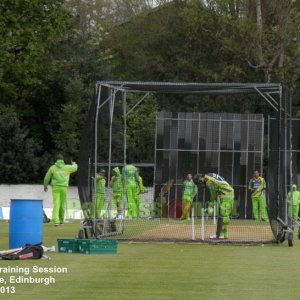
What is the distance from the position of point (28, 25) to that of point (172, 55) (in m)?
12.6

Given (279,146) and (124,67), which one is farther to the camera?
(124,67)

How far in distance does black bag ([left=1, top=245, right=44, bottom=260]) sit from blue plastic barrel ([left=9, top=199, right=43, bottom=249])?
2.09 meters

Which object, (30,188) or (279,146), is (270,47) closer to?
(30,188)

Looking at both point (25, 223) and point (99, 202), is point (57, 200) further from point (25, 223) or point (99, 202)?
point (25, 223)

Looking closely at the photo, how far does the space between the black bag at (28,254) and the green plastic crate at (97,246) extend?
1.87 meters

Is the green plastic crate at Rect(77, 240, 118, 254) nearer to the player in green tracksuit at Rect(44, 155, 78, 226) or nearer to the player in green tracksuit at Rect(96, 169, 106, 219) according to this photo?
the player in green tracksuit at Rect(96, 169, 106, 219)

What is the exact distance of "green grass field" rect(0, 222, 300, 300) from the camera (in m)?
12.2

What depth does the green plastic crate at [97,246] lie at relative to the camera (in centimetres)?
1761

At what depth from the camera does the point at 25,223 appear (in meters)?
17.9

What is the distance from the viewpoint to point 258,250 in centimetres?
2014

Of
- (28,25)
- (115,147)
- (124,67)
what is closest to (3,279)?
(115,147)

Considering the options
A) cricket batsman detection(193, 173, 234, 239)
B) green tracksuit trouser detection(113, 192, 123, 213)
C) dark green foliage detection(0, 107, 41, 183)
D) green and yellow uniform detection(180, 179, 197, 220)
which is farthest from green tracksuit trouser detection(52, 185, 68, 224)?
dark green foliage detection(0, 107, 41, 183)

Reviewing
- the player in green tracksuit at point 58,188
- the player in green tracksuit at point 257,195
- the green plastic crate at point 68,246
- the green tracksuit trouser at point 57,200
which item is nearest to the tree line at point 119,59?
the player in green tracksuit at point 257,195

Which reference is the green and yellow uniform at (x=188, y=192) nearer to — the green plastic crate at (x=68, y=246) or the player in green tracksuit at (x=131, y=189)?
the player in green tracksuit at (x=131, y=189)
